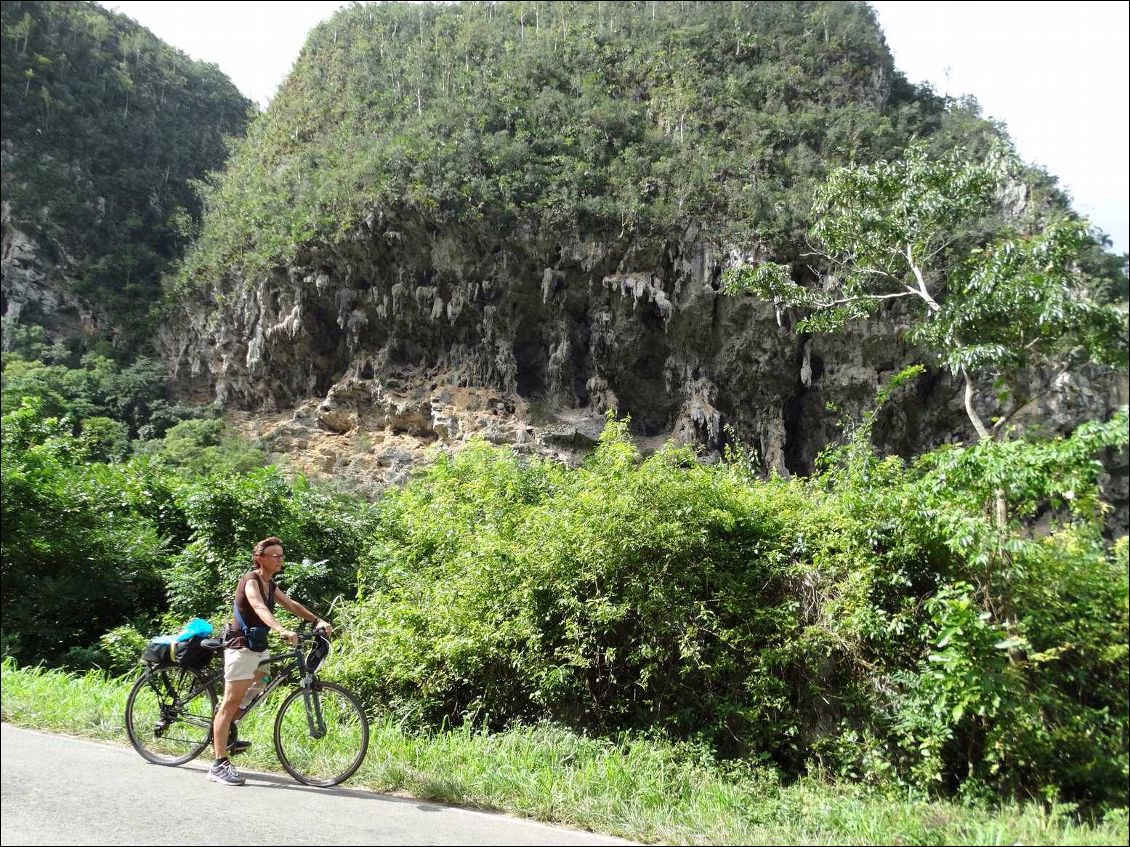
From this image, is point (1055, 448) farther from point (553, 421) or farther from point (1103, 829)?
point (553, 421)

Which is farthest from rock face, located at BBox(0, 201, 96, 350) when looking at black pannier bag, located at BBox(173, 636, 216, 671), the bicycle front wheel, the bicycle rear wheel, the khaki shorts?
the bicycle front wheel

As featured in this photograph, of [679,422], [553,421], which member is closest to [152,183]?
[553,421]

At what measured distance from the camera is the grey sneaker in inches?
154

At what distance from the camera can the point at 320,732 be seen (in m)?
4.24

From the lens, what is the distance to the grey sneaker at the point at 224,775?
392 centimetres

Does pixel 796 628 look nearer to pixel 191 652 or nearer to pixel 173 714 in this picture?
pixel 191 652

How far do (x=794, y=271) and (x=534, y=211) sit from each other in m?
10.3

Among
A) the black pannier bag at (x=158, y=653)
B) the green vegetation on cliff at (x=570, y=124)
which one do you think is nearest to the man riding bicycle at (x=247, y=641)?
the black pannier bag at (x=158, y=653)

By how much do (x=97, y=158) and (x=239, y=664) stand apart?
44616 mm

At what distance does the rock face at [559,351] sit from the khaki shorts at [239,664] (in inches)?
832

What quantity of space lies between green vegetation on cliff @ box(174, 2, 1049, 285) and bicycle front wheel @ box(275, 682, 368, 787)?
2428 cm

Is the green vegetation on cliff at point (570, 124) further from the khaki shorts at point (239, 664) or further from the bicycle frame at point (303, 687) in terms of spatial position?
the khaki shorts at point (239, 664)

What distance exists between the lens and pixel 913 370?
6.50 metres

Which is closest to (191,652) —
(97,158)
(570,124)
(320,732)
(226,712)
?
(226,712)
